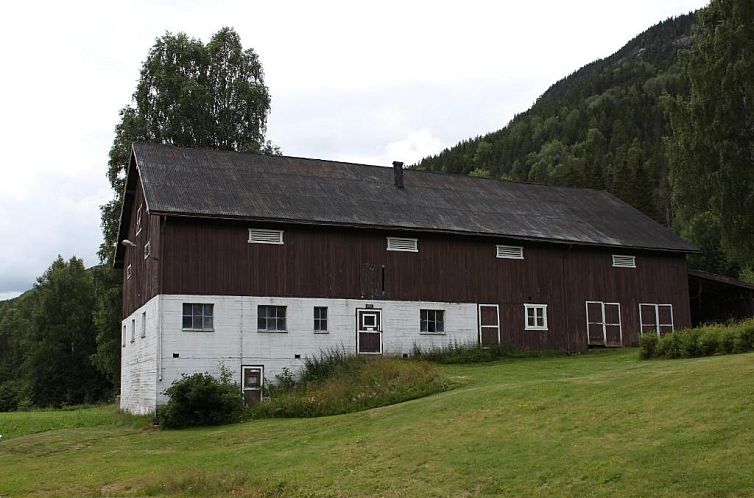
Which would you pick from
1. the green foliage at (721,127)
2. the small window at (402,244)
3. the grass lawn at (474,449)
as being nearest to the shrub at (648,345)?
the grass lawn at (474,449)

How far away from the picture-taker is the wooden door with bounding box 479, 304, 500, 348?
1422 inches

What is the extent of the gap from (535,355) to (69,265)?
200ft

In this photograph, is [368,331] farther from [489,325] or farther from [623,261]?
[623,261]

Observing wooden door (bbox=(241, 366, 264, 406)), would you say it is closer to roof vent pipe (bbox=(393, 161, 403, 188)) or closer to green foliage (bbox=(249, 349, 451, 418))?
green foliage (bbox=(249, 349, 451, 418))

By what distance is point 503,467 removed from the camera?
14.6 m

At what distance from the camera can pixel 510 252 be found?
37625 mm

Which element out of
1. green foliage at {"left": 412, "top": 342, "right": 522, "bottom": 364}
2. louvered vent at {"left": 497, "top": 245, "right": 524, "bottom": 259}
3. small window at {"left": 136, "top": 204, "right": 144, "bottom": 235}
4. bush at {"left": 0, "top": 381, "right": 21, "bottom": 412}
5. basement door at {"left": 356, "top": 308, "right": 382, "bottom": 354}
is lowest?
bush at {"left": 0, "top": 381, "right": 21, "bottom": 412}

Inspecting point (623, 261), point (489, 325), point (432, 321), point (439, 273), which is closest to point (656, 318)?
point (623, 261)

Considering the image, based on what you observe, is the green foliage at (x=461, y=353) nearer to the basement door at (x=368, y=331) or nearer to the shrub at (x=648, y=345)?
the basement door at (x=368, y=331)

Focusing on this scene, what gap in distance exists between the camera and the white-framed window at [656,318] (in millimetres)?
40281

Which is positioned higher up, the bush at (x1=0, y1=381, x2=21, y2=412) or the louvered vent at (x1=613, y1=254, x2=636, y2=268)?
the louvered vent at (x1=613, y1=254, x2=636, y2=268)

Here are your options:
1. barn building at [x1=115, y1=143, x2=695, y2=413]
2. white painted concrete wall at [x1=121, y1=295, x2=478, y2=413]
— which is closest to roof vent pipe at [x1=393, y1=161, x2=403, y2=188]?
barn building at [x1=115, y1=143, x2=695, y2=413]

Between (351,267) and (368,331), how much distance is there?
2666mm

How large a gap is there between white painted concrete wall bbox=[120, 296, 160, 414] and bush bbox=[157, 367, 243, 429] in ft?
9.43
